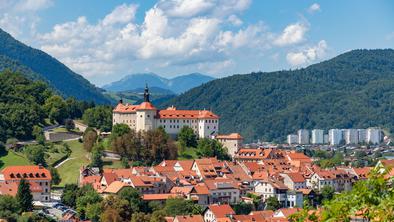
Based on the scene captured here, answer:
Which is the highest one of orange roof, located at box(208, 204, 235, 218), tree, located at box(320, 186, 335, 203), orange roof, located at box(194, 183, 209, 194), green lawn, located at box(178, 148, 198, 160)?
green lawn, located at box(178, 148, 198, 160)

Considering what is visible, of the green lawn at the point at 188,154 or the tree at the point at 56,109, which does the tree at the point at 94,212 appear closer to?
the green lawn at the point at 188,154

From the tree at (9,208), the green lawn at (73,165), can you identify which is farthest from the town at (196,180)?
the tree at (9,208)

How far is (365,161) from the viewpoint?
102 m

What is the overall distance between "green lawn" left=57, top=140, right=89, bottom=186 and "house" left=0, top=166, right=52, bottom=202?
510 cm

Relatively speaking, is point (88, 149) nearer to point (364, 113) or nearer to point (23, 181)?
point (23, 181)

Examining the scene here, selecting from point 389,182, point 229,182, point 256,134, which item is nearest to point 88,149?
point 229,182

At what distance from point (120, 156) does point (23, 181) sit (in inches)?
678

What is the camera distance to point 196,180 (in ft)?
197

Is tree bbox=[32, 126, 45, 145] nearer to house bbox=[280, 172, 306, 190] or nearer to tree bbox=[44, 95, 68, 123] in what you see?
tree bbox=[44, 95, 68, 123]

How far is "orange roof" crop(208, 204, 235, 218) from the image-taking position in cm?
5053

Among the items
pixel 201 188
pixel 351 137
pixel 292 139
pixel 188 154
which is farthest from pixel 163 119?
pixel 292 139

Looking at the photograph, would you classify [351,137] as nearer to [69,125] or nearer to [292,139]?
[292,139]

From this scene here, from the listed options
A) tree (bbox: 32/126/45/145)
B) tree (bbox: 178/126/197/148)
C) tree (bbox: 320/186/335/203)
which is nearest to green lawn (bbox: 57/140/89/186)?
tree (bbox: 32/126/45/145)

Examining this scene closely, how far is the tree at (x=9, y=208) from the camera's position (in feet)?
153
